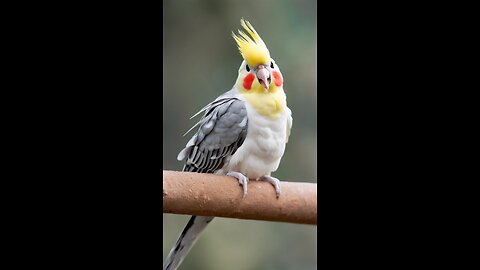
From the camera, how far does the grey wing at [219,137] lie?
1.78m

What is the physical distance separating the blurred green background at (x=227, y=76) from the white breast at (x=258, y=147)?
0.12 metres

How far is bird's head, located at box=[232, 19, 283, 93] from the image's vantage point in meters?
1.69

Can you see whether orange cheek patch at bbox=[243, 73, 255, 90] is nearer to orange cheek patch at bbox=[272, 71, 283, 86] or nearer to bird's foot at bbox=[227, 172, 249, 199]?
orange cheek patch at bbox=[272, 71, 283, 86]

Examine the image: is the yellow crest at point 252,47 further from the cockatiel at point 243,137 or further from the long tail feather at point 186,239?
the long tail feather at point 186,239

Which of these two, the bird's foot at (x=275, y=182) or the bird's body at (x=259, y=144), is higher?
the bird's body at (x=259, y=144)

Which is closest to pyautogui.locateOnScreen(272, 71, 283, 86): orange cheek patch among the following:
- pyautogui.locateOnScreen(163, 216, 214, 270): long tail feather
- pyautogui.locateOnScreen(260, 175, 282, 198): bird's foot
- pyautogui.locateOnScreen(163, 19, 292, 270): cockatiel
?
pyautogui.locateOnScreen(163, 19, 292, 270): cockatiel

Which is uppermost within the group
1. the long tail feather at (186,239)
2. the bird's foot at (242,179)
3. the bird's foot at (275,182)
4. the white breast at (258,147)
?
the white breast at (258,147)

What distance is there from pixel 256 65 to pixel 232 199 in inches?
15.7

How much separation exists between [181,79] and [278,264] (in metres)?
0.88

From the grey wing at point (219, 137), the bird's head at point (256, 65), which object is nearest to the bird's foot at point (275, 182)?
the grey wing at point (219, 137)

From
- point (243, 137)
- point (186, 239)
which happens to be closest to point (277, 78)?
point (243, 137)

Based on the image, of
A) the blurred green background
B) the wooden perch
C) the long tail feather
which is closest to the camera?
the wooden perch

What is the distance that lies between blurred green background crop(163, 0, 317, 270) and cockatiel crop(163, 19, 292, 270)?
0.09m
